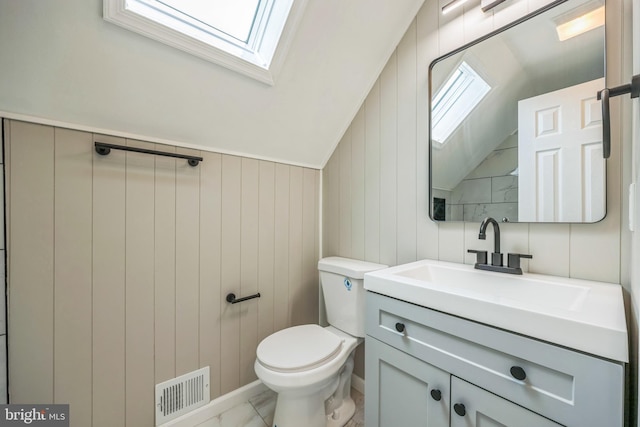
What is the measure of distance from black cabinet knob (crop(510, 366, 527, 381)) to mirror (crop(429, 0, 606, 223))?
638 millimetres

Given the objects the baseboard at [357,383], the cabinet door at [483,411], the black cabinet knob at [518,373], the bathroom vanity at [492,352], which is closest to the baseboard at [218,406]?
the baseboard at [357,383]

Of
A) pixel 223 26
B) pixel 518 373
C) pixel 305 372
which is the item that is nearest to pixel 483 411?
pixel 518 373

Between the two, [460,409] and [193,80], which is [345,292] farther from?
[193,80]

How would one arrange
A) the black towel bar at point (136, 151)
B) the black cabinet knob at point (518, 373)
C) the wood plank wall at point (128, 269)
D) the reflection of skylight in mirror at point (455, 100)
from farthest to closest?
1. the reflection of skylight in mirror at point (455, 100)
2. the black towel bar at point (136, 151)
3. the wood plank wall at point (128, 269)
4. the black cabinet knob at point (518, 373)

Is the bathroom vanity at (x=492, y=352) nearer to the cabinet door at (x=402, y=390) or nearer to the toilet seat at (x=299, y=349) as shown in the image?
the cabinet door at (x=402, y=390)

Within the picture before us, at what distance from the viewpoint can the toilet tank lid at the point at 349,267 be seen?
1.47 meters

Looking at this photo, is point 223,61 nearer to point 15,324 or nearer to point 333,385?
point 15,324

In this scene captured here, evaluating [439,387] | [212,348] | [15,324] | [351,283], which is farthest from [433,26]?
[15,324]

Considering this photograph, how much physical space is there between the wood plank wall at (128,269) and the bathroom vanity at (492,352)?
862mm

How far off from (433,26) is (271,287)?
5.83 ft

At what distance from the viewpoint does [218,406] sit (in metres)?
1.46

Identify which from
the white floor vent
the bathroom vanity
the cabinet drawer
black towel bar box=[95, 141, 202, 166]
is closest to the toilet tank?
the bathroom vanity

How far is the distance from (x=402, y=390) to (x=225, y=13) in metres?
1.79

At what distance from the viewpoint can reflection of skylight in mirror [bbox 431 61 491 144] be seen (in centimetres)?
127
